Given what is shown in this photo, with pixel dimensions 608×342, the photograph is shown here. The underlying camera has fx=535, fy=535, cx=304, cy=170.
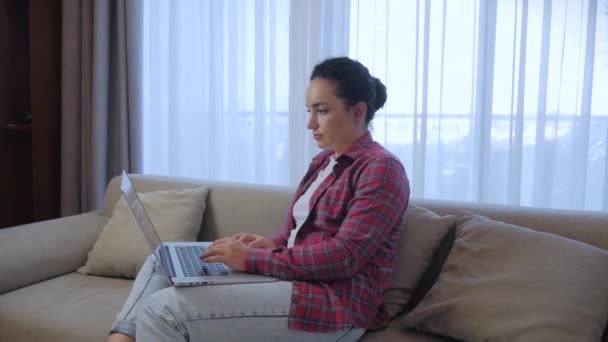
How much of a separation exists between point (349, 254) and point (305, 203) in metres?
0.33

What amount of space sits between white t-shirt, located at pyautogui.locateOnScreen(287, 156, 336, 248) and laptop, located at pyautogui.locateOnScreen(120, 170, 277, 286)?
252 millimetres

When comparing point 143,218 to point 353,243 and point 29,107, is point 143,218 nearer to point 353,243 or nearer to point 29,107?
point 353,243

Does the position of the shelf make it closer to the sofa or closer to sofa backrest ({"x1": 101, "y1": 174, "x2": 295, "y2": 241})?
the sofa

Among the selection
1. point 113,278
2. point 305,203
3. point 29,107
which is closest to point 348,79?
point 305,203

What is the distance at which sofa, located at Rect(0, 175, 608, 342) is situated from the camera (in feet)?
4.87

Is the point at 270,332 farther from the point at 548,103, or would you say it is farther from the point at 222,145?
the point at 222,145

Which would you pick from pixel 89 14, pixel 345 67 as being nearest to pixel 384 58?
pixel 345 67

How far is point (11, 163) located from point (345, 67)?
8.29 ft

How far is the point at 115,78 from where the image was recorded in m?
2.98

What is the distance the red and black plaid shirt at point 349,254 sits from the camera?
122 centimetres

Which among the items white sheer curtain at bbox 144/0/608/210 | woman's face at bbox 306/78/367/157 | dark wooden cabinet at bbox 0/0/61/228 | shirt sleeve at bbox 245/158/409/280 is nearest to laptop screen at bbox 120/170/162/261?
shirt sleeve at bbox 245/158/409/280

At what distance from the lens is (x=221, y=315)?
3.79ft

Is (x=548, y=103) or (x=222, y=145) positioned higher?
(x=548, y=103)

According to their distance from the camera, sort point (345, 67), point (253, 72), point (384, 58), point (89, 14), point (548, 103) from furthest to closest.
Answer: point (89, 14), point (253, 72), point (384, 58), point (548, 103), point (345, 67)
